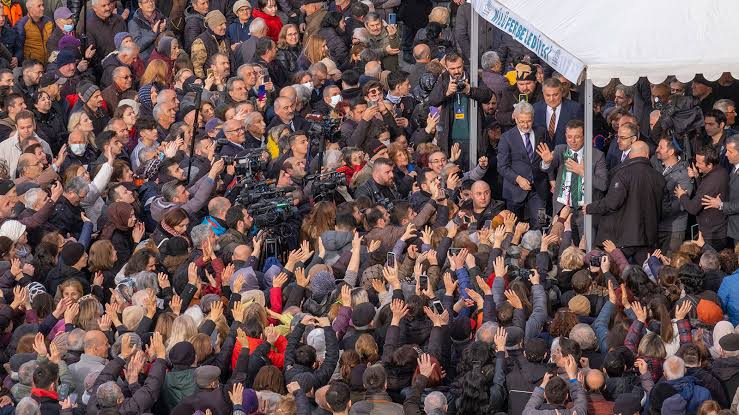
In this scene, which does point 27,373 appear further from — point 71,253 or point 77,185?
point 77,185

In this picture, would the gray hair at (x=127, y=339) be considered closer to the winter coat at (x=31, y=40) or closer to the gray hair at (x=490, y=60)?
the gray hair at (x=490, y=60)

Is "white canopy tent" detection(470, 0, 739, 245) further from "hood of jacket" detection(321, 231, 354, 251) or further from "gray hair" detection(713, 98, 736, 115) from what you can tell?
"hood of jacket" detection(321, 231, 354, 251)

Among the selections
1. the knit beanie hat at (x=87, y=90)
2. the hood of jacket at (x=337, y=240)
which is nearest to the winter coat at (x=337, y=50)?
the knit beanie hat at (x=87, y=90)

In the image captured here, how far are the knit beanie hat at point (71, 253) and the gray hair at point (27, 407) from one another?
2902 mm

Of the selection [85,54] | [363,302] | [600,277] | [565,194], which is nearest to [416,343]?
[363,302]

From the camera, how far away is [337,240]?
55.4 feet

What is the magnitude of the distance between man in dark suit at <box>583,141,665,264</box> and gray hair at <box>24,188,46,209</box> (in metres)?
5.22

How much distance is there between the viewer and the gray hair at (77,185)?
18.0 metres

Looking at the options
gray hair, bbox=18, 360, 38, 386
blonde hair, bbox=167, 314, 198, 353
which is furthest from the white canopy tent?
gray hair, bbox=18, 360, 38, 386

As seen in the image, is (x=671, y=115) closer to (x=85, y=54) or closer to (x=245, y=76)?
(x=245, y=76)

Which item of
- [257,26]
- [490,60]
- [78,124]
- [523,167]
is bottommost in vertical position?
[523,167]

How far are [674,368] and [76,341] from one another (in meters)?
4.88

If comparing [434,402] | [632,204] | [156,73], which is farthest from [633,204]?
[156,73]

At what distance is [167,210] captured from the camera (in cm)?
1770
